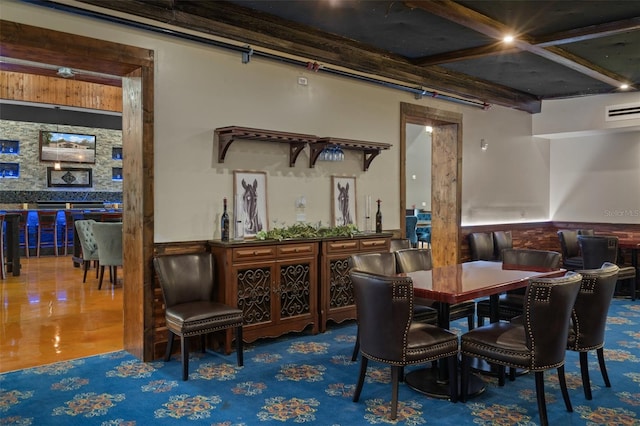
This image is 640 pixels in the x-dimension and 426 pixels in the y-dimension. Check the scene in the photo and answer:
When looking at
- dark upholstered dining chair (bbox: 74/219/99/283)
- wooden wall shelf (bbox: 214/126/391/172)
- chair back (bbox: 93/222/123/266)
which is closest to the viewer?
wooden wall shelf (bbox: 214/126/391/172)

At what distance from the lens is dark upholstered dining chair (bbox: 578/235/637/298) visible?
637 centimetres

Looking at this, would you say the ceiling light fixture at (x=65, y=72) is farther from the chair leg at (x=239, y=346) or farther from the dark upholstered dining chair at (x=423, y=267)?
the dark upholstered dining chair at (x=423, y=267)

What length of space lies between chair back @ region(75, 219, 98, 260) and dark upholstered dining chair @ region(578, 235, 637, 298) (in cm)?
687

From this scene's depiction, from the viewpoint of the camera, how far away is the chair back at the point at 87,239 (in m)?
7.48

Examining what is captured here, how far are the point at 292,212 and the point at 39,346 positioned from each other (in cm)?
264

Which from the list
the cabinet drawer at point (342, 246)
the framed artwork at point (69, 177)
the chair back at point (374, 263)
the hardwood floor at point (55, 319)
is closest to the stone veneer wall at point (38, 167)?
the framed artwork at point (69, 177)

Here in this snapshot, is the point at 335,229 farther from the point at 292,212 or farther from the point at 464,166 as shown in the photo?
the point at 464,166

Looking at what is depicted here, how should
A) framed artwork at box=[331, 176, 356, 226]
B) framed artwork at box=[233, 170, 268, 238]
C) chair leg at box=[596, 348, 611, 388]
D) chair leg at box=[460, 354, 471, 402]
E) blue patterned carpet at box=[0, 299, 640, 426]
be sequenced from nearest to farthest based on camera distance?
1. blue patterned carpet at box=[0, 299, 640, 426]
2. chair leg at box=[460, 354, 471, 402]
3. chair leg at box=[596, 348, 611, 388]
4. framed artwork at box=[233, 170, 268, 238]
5. framed artwork at box=[331, 176, 356, 226]

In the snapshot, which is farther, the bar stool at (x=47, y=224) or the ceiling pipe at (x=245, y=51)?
the bar stool at (x=47, y=224)

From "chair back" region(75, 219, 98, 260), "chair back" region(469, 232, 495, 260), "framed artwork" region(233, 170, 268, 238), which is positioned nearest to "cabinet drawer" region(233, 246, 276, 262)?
"framed artwork" region(233, 170, 268, 238)

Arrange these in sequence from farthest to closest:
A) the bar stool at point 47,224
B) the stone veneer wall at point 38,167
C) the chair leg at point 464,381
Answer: the stone veneer wall at point 38,167, the bar stool at point 47,224, the chair leg at point 464,381

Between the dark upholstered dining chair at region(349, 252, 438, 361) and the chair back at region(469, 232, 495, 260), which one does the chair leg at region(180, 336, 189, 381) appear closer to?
the dark upholstered dining chair at region(349, 252, 438, 361)

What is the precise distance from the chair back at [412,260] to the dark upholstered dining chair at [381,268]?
12 centimetres

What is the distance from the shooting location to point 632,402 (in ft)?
11.1
